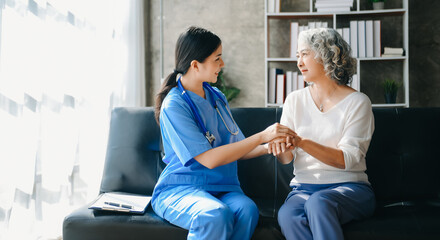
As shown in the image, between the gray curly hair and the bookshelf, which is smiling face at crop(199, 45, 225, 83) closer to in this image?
the gray curly hair

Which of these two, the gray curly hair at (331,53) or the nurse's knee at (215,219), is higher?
the gray curly hair at (331,53)

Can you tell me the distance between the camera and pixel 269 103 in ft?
12.1

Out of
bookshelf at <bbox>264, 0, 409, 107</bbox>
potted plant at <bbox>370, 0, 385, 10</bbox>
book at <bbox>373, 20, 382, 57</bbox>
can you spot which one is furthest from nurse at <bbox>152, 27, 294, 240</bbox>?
potted plant at <bbox>370, 0, 385, 10</bbox>

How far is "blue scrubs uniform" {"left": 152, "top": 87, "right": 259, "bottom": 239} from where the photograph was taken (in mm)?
1450

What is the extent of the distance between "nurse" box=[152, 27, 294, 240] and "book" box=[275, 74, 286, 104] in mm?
1839

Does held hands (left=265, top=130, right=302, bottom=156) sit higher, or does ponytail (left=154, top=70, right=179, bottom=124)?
ponytail (left=154, top=70, right=179, bottom=124)

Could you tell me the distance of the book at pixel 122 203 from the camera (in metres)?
1.68

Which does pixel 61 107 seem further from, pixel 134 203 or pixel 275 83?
pixel 275 83

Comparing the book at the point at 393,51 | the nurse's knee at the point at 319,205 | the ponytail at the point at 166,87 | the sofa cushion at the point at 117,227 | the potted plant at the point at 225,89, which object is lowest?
the sofa cushion at the point at 117,227

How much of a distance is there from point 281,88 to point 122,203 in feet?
7.49

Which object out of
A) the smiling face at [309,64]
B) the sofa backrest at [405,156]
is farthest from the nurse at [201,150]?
the sofa backrest at [405,156]

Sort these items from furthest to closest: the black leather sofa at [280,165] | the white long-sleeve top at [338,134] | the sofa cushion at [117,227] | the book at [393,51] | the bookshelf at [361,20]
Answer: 1. the bookshelf at [361,20]
2. the book at [393,51]
3. the black leather sofa at [280,165]
4. the white long-sleeve top at [338,134]
5. the sofa cushion at [117,227]

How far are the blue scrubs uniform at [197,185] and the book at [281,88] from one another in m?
1.90

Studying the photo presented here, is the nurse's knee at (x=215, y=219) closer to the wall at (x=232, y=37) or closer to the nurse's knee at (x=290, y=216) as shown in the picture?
the nurse's knee at (x=290, y=216)
